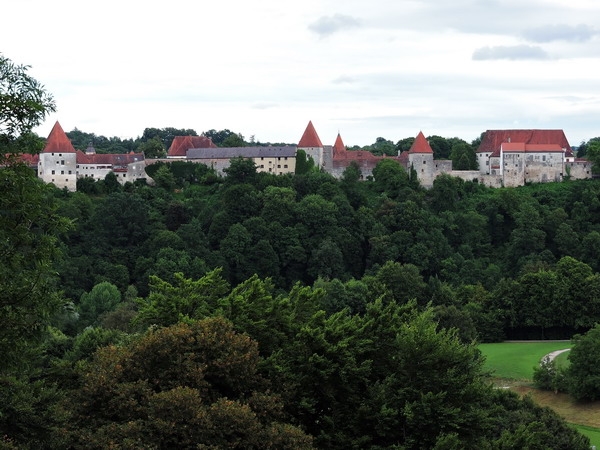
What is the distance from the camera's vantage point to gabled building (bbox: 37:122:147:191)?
82.7 meters

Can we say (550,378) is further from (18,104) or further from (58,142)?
(58,142)

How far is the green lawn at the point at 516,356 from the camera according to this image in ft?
165

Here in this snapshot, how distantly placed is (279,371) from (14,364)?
8054 millimetres

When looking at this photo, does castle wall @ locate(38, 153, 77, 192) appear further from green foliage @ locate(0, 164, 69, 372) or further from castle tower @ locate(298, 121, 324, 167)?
green foliage @ locate(0, 164, 69, 372)

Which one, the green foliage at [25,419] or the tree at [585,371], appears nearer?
the green foliage at [25,419]

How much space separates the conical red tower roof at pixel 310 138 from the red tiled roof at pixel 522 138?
15.9m

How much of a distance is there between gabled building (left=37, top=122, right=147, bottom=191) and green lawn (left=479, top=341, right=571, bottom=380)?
3913 centimetres

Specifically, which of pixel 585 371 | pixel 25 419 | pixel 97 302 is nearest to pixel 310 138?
pixel 97 302

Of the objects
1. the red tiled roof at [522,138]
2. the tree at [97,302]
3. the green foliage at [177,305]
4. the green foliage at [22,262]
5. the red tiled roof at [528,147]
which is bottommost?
the tree at [97,302]

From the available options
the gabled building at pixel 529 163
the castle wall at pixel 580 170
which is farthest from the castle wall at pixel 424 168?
the castle wall at pixel 580 170

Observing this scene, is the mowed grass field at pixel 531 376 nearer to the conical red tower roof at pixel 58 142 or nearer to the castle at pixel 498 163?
the castle at pixel 498 163

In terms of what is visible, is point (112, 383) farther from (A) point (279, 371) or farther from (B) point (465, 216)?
(B) point (465, 216)

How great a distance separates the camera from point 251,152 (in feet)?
298

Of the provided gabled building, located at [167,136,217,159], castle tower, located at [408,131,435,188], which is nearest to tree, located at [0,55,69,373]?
castle tower, located at [408,131,435,188]
